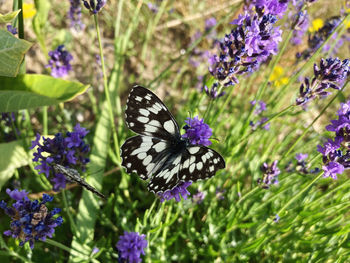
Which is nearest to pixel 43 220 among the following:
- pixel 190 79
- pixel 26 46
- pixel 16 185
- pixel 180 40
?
pixel 26 46

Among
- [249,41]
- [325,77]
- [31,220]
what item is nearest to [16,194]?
[31,220]

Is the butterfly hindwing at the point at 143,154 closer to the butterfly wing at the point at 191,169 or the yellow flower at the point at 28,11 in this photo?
the butterfly wing at the point at 191,169

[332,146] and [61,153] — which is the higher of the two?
[332,146]

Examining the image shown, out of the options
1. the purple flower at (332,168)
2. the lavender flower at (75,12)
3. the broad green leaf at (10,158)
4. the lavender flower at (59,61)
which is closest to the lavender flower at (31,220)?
the broad green leaf at (10,158)

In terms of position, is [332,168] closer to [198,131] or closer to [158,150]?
[198,131]

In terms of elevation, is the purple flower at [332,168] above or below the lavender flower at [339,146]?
below

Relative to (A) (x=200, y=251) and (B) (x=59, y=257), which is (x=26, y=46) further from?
(A) (x=200, y=251)
